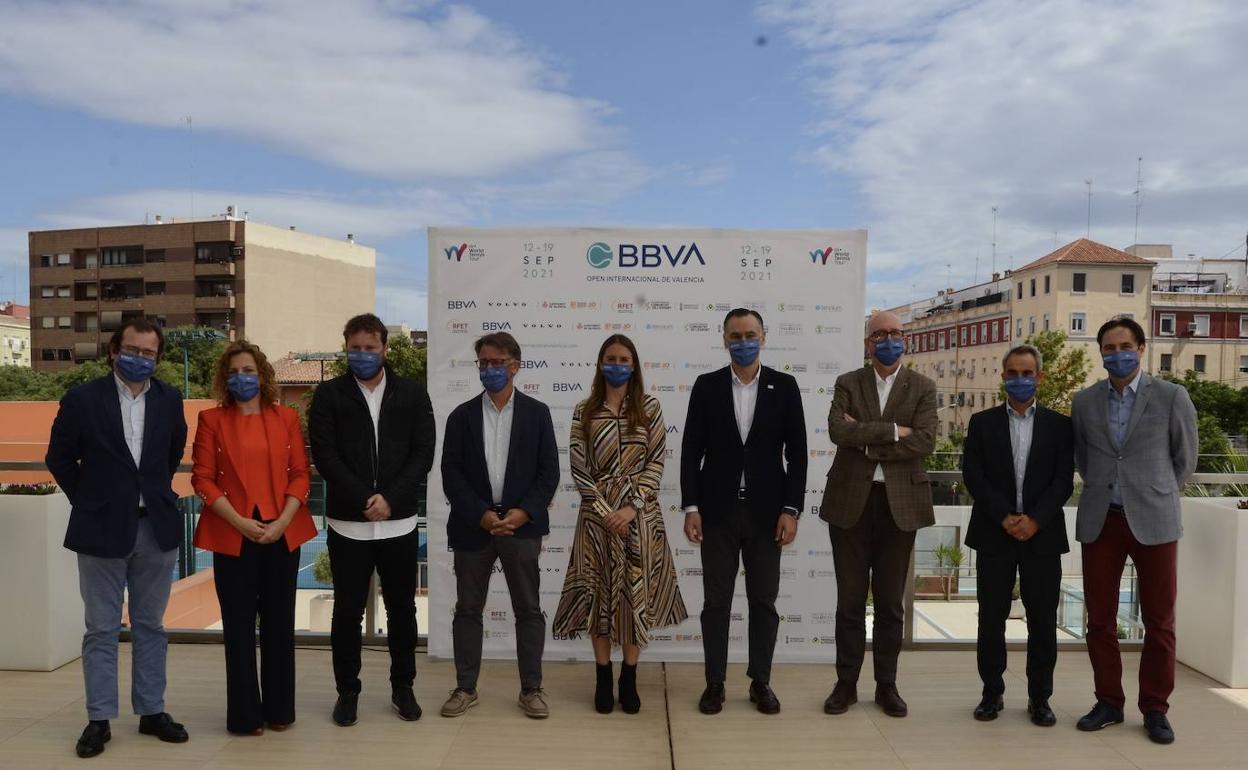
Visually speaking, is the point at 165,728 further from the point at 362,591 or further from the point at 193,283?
the point at 193,283

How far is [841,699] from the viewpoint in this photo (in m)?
3.62

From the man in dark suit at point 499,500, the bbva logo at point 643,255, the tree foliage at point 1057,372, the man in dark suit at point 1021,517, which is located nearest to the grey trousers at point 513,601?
the man in dark suit at point 499,500

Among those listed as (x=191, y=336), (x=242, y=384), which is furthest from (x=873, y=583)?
(x=191, y=336)

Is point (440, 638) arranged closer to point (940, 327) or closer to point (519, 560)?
point (519, 560)

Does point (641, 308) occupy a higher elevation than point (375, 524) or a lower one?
higher

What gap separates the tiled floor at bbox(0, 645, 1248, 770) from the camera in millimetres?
3119

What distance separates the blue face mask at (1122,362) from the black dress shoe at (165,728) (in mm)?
A: 3681

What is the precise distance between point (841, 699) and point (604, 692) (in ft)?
3.19

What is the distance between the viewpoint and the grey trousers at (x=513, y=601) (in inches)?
138

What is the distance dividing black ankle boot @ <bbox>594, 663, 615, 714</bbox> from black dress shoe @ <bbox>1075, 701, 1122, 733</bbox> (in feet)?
5.99

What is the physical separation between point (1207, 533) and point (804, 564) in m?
1.84

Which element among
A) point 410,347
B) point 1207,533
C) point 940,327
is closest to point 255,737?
point 1207,533

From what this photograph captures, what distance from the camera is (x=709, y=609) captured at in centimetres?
363

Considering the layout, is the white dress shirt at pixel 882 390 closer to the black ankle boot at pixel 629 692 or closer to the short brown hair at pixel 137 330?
the black ankle boot at pixel 629 692
